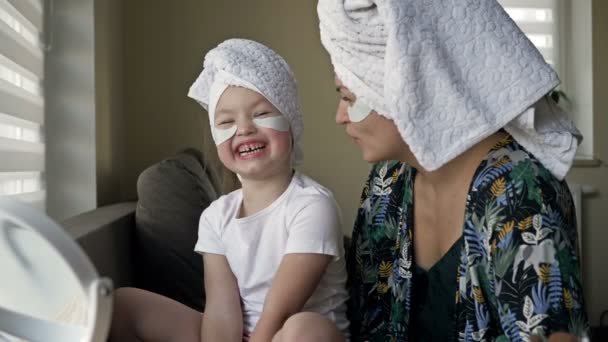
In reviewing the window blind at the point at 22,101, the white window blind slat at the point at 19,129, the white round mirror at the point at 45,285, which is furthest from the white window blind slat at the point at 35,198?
the white round mirror at the point at 45,285

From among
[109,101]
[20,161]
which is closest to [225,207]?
[20,161]

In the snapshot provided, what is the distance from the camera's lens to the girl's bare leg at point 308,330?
1.17 m

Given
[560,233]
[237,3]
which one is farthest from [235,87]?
[237,3]

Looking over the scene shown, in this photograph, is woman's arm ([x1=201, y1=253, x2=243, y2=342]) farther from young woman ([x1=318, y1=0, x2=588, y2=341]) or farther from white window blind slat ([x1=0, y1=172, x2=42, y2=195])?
white window blind slat ([x1=0, y1=172, x2=42, y2=195])

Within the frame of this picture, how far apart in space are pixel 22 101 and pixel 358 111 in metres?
1.21

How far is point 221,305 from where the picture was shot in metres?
1.47

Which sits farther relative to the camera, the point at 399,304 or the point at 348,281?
the point at 348,281

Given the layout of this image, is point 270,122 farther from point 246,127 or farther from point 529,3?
point 529,3

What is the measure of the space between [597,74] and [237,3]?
74.9 inches

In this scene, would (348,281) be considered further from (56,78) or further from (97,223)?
(56,78)

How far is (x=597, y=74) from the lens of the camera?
3.95 metres

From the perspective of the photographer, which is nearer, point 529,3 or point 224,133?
point 224,133

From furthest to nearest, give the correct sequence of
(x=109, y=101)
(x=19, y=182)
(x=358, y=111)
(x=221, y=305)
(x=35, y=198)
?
(x=109, y=101)
(x=35, y=198)
(x=19, y=182)
(x=221, y=305)
(x=358, y=111)

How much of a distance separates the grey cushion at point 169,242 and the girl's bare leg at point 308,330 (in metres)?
0.98
